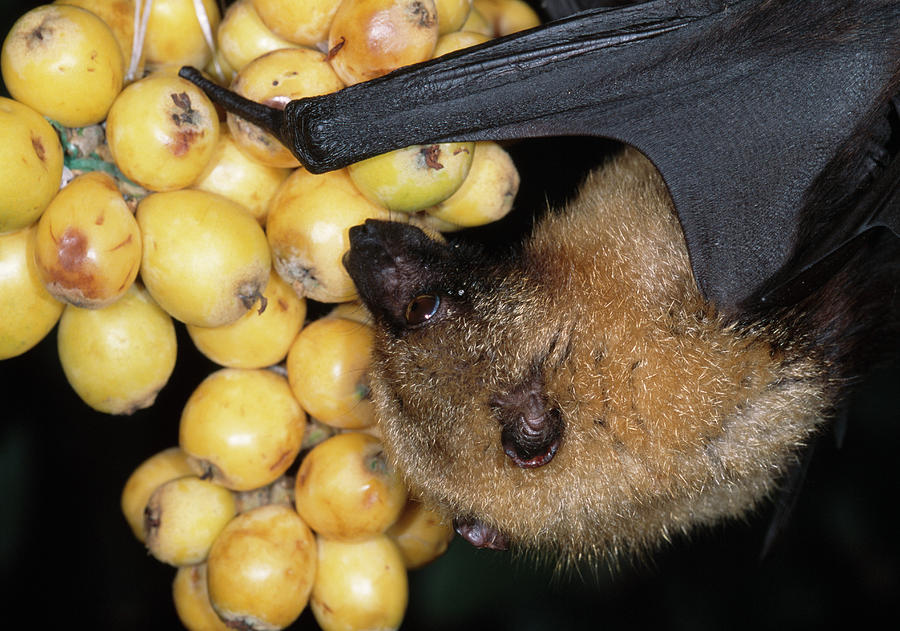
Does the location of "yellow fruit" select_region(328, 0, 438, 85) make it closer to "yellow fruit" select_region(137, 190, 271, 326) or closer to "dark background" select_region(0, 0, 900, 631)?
"yellow fruit" select_region(137, 190, 271, 326)

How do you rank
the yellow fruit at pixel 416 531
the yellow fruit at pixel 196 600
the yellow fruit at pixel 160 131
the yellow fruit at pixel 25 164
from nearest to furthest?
the yellow fruit at pixel 25 164, the yellow fruit at pixel 160 131, the yellow fruit at pixel 196 600, the yellow fruit at pixel 416 531

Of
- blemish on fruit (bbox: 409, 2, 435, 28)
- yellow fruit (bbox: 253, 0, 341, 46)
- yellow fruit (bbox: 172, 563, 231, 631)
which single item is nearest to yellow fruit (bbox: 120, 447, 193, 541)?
yellow fruit (bbox: 172, 563, 231, 631)

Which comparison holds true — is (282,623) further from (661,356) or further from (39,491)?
(39,491)

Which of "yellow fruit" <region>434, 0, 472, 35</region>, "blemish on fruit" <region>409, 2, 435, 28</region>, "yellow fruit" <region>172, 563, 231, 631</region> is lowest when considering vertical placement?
"yellow fruit" <region>172, 563, 231, 631</region>

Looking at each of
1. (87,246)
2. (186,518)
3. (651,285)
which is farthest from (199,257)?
A: (651,285)

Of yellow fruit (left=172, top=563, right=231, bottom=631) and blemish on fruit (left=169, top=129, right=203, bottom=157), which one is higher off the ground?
blemish on fruit (left=169, top=129, right=203, bottom=157)

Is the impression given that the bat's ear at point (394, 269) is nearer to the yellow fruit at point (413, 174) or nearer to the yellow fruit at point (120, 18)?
the yellow fruit at point (413, 174)

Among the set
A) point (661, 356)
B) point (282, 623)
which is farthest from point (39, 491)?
point (661, 356)

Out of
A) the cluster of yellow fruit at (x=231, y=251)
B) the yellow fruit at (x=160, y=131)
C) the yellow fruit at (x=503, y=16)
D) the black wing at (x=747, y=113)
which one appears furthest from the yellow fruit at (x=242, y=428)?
the yellow fruit at (x=503, y=16)
